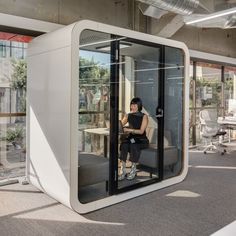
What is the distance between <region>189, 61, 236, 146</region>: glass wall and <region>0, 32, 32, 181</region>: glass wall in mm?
4403

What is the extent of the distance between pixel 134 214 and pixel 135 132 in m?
1.34

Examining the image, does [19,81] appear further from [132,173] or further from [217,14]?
[217,14]

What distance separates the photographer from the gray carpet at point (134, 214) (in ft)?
9.75

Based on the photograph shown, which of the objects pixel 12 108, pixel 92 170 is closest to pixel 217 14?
pixel 92 170

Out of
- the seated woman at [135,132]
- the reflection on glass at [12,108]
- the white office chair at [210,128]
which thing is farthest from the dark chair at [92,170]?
the white office chair at [210,128]

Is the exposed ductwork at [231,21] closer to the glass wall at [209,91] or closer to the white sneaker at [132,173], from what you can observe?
the glass wall at [209,91]

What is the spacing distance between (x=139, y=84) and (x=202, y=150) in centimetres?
349

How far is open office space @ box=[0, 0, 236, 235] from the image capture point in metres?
3.24

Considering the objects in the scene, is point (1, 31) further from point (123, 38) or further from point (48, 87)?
point (123, 38)

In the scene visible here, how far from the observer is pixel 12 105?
452 centimetres

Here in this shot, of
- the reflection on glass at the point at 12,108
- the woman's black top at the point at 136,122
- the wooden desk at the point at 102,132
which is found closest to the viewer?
the wooden desk at the point at 102,132

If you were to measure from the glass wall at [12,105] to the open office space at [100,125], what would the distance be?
2 cm

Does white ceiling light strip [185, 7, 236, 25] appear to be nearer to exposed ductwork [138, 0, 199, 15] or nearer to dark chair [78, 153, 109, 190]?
exposed ductwork [138, 0, 199, 15]

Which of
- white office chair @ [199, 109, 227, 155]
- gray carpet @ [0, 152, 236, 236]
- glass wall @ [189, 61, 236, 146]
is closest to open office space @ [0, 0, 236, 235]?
gray carpet @ [0, 152, 236, 236]
